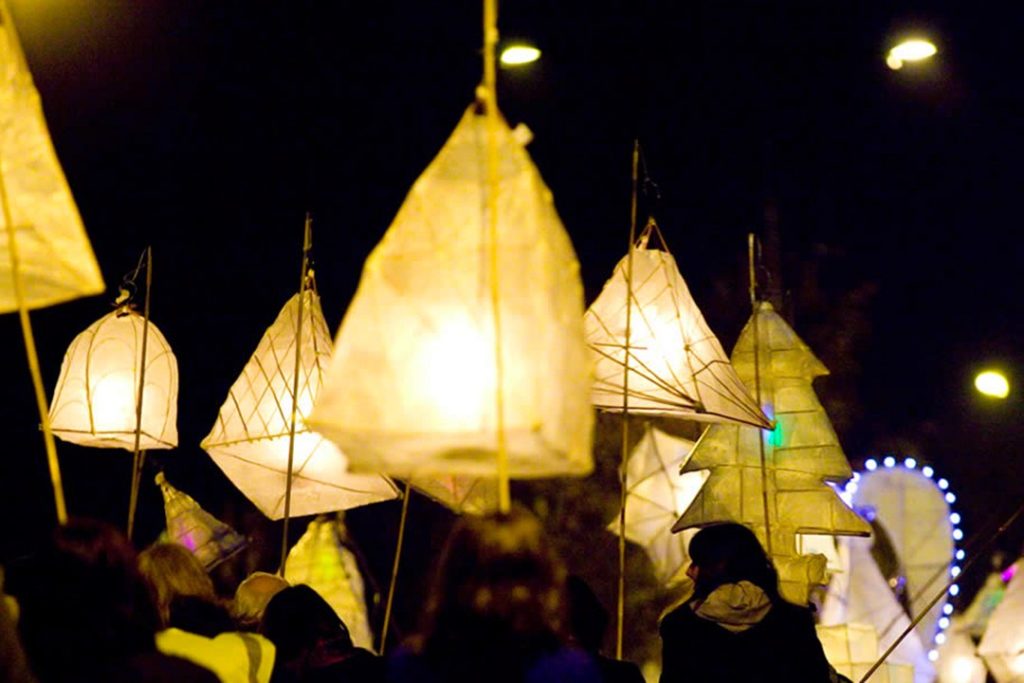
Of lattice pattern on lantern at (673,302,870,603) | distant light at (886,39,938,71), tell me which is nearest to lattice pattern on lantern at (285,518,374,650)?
lattice pattern on lantern at (673,302,870,603)

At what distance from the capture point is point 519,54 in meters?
6.87

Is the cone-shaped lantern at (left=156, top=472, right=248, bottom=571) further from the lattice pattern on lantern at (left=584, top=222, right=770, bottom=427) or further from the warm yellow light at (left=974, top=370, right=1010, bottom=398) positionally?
the warm yellow light at (left=974, top=370, right=1010, bottom=398)

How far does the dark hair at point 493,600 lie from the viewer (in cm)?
231

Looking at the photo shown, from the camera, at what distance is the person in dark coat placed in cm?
336

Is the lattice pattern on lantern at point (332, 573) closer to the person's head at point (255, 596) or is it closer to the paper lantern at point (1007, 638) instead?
the person's head at point (255, 596)

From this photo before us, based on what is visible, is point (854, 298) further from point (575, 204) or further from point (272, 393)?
point (272, 393)

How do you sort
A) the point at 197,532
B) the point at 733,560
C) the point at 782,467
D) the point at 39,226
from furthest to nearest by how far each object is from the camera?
the point at 782,467 < the point at 197,532 < the point at 733,560 < the point at 39,226

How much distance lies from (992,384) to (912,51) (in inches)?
60.0

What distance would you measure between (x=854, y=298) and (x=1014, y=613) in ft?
5.55

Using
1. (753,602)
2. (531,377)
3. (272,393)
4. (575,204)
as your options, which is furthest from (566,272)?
(575,204)

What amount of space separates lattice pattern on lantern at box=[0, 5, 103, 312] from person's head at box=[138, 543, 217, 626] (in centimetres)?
83

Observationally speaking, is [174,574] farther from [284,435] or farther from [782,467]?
[782,467]

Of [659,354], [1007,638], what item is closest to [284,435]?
[659,354]

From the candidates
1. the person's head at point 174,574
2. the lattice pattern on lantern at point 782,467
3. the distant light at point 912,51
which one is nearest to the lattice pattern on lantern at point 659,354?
the lattice pattern on lantern at point 782,467
